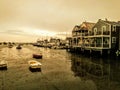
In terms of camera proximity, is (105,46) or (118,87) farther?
(105,46)

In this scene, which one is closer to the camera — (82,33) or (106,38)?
(106,38)

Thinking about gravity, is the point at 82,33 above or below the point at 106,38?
above

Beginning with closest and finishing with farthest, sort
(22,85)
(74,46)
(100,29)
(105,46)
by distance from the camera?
(22,85) → (105,46) → (100,29) → (74,46)

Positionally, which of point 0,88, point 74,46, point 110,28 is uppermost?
point 110,28

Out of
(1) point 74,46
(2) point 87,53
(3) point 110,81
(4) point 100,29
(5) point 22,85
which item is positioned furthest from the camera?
(1) point 74,46

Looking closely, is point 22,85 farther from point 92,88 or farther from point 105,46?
point 105,46

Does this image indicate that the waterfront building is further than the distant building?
No

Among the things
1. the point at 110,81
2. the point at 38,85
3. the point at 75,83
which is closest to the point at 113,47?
the point at 110,81

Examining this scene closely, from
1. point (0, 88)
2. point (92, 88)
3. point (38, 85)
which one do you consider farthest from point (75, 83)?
point (0, 88)

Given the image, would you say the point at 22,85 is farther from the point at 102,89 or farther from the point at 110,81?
the point at 110,81

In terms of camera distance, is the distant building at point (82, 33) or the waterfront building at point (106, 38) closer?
the waterfront building at point (106, 38)

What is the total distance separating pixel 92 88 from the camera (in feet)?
66.7

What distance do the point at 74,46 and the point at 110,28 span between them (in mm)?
22722

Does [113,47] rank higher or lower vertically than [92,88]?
higher
